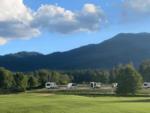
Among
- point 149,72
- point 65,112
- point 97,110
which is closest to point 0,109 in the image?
point 65,112

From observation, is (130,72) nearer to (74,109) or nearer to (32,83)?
(74,109)

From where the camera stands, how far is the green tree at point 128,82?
107 m

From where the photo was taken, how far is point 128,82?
109 m

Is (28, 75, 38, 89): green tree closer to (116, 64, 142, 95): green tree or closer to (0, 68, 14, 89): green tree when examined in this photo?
(0, 68, 14, 89): green tree

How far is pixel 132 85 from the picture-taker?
10788 centimetres

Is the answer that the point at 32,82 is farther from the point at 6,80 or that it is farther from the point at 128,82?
the point at 128,82

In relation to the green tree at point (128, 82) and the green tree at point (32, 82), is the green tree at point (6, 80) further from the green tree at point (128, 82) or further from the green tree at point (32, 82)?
the green tree at point (128, 82)

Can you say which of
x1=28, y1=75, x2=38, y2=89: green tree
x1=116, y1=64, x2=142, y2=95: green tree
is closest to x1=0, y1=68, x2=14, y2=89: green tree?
x1=28, y1=75, x2=38, y2=89: green tree

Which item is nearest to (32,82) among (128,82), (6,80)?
(6,80)

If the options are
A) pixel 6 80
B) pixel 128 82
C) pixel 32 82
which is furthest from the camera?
pixel 32 82

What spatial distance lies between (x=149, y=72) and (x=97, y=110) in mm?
134165

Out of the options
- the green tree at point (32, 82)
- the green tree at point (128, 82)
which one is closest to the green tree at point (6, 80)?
the green tree at point (32, 82)

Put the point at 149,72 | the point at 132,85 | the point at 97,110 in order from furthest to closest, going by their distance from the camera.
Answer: the point at 149,72
the point at 132,85
the point at 97,110

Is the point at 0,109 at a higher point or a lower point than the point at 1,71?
lower
